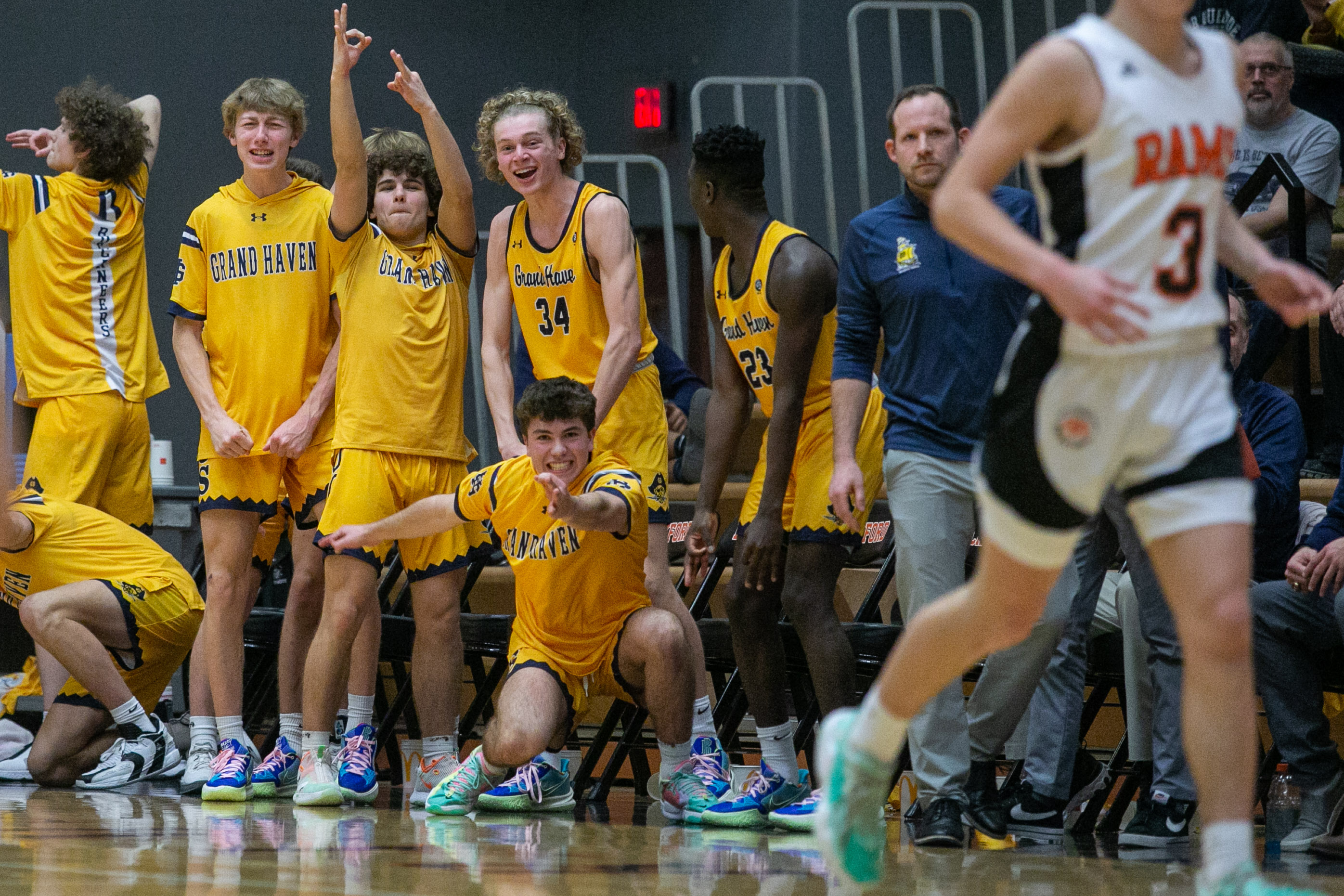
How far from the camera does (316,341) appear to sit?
5.01 meters

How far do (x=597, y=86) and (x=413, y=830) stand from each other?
5.92m

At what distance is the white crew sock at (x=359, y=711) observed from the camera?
4.70m

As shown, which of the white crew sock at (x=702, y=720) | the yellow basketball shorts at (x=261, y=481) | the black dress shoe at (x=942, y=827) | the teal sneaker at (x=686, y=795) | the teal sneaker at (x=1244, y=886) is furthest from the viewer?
the yellow basketball shorts at (x=261, y=481)

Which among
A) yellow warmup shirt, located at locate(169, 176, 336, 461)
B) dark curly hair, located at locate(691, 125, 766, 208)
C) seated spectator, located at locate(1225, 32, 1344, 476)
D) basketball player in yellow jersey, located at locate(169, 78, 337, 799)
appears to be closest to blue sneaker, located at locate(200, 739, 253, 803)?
basketball player in yellow jersey, located at locate(169, 78, 337, 799)

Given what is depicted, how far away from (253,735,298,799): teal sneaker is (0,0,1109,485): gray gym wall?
110 inches

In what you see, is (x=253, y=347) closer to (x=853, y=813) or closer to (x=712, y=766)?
(x=712, y=766)

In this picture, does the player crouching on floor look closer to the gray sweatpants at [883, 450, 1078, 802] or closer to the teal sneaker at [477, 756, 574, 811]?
the teal sneaker at [477, 756, 574, 811]

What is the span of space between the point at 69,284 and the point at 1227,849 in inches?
178

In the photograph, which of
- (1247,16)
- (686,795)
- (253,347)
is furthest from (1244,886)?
(1247,16)

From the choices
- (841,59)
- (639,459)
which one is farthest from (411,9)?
(639,459)

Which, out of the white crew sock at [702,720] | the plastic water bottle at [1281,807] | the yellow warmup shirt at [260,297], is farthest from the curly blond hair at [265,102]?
the plastic water bottle at [1281,807]

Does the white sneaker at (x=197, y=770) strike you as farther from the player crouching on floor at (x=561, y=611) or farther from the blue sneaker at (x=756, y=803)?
Answer: the blue sneaker at (x=756, y=803)

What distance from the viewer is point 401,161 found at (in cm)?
484

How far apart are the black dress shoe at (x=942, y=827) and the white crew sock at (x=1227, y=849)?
134 cm
